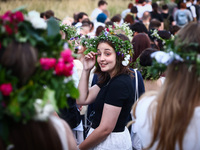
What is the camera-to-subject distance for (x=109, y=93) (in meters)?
2.79

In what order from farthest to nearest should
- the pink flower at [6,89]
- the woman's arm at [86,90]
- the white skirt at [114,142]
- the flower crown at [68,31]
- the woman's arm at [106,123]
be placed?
the flower crown at [68,31] < the woman's arm at [86,90] < the white skirt at [114,142] < the woman's arm at [106,123] < the pink flower at [6,89]

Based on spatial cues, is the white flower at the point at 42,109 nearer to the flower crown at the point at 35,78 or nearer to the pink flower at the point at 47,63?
the flower crown at the point at 35,78

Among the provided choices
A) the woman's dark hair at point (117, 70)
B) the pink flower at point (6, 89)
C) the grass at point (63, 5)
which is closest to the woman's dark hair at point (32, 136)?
the pink flower at point (6, 89)

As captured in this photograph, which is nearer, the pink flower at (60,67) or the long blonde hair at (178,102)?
the pink flower at (60,67)

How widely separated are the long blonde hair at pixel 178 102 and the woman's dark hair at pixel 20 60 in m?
0.92

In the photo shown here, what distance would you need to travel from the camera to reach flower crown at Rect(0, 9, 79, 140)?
58.8 inches

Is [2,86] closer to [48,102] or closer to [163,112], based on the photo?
[48,102]

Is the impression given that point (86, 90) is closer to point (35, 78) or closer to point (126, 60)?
point (126, 60)

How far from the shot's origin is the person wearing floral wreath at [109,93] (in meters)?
2.75

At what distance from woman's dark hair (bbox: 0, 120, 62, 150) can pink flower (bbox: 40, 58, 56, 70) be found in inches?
13.0

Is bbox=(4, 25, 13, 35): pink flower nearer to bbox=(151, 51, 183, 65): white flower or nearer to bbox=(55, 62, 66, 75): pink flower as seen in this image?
bbox=(55, 62, 66, 75): pink flower

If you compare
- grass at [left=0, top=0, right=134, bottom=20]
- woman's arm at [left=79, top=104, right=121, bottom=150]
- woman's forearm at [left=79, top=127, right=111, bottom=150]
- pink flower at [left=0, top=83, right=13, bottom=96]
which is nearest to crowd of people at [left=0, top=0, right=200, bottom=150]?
pink flower at [left=0, top=83, right=13, bottom=96]

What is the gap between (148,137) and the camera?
202cm

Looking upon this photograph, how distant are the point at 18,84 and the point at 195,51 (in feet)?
3.74
